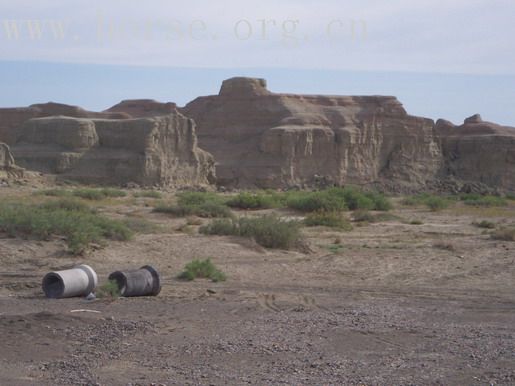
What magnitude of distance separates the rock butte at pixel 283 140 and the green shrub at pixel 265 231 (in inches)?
1376

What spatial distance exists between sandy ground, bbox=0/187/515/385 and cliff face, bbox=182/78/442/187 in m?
51.1

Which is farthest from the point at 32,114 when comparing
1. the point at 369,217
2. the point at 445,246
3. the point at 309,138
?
the point at 445,246

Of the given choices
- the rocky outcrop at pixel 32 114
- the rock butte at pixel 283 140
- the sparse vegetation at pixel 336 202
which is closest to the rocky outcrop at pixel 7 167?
the rock butte at pixel 283 140

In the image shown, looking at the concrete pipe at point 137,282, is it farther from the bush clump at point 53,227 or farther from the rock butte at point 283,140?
the rock butte at point 283,140

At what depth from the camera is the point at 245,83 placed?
77375mm

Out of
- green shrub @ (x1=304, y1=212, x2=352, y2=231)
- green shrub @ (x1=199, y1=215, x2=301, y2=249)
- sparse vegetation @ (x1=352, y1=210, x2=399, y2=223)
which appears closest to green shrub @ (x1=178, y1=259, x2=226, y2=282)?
green shrub @ (x1=199, y1=215, x2=301, y2=249)

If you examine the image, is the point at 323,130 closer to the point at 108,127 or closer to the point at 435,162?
the point at 435,162

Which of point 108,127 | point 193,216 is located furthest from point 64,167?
point 193,216

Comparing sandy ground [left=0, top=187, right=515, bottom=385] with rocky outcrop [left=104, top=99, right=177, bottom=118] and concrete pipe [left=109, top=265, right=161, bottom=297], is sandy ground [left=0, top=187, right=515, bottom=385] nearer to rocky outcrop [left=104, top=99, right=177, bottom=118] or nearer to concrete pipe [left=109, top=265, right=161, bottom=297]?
concrete pipe [left=109, top=265, right=161, bottom=297]

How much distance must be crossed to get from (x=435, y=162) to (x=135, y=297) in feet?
227

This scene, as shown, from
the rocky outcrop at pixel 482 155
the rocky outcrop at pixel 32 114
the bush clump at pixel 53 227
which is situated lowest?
the rocky outcrop at pixel 482 155

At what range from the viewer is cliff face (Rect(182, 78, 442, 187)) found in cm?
6919

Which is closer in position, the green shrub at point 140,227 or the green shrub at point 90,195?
the green shrub at point 140,227

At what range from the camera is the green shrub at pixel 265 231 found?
1781cm
